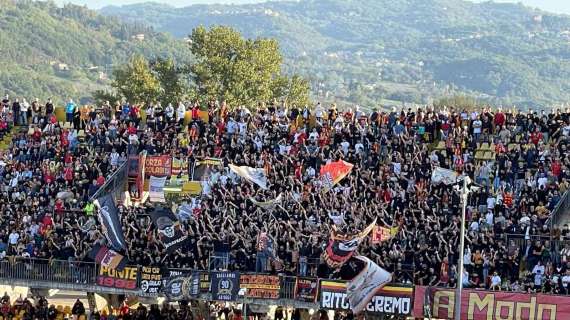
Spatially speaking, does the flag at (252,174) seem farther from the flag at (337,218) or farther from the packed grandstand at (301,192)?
the flag at (337,218)

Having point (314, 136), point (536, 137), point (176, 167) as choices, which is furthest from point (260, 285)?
point (536, 137)

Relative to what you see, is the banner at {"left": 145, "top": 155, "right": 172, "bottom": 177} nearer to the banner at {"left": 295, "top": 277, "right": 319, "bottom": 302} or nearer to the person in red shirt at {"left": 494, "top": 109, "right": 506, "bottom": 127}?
the banner at {"left": 295, "top": 277, "right": 319, "bottom": 302}

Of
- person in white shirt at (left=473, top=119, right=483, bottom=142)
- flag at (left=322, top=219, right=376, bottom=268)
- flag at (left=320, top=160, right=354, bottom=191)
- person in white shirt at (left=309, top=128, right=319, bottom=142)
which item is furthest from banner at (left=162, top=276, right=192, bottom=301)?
person in white shirt at (left=473, top=119, right=483, bottom=142)

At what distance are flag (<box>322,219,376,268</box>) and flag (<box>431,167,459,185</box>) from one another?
3248 millimetres

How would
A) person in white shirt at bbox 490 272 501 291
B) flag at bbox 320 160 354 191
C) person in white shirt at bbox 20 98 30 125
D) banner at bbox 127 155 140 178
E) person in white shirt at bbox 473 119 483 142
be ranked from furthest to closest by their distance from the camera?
person in white shirt at bbox 20 98 30 125 < banner at bbox 127 155 140 178 < person in white shirt at bbox 473 119 483 142 < flag at bbox 320 160 354 191 < person in white shirt at bbox 490 272 501 291

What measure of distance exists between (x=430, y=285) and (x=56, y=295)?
105 ft

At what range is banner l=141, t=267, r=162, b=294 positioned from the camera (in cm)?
3916

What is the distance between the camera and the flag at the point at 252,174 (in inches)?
1620

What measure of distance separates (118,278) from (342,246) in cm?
795

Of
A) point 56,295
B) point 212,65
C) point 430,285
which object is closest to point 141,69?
point 212,65

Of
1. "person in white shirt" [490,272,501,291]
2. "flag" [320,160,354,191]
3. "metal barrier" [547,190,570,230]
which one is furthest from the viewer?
"flag" [320,160,354,191]

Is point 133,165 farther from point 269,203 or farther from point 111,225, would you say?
point 269,203

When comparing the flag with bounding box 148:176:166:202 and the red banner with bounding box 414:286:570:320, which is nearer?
the red banner with bounding box 414:286:570:320

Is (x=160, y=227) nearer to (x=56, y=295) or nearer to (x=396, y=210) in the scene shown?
(x=396, y=210)
